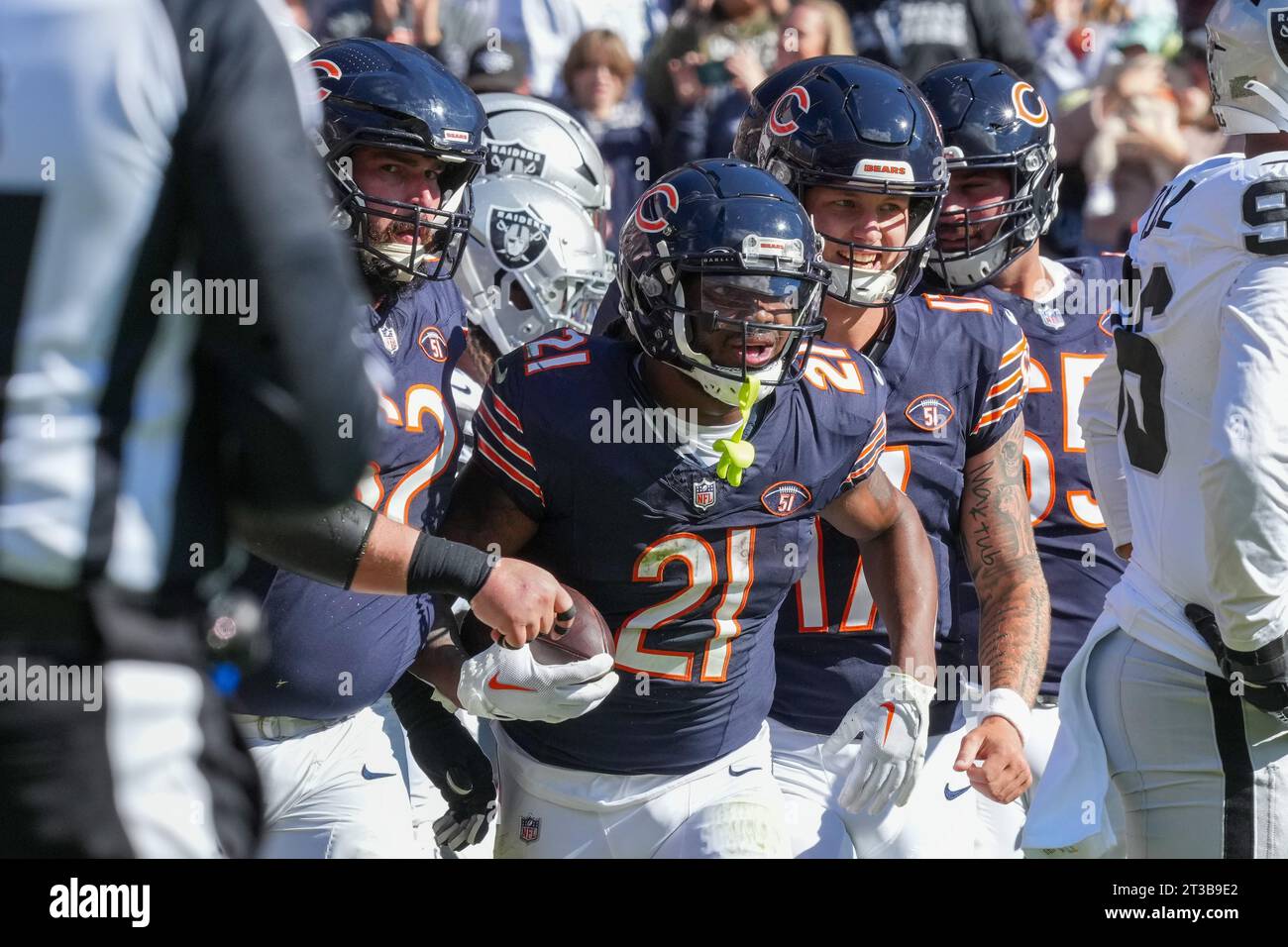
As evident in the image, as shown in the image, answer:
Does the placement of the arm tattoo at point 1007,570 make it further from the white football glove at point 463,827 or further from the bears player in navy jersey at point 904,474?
the white football glove at point 463,827

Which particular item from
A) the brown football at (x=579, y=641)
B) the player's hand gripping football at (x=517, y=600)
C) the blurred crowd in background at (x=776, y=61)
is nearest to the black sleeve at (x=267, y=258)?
the player's hand gripping football at (x=517, y=600)

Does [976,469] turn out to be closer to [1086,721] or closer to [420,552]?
[1086,721]

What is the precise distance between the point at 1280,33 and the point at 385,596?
2075mm

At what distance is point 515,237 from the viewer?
470 cm

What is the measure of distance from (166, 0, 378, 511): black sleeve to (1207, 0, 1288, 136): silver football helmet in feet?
6.92

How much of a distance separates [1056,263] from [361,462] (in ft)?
10.4

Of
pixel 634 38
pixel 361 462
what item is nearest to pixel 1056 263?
pixel 361 462

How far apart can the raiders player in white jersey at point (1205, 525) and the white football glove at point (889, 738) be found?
269 mm

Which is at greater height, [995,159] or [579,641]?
[995,159]

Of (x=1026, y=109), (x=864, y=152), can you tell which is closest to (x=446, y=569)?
(x=864, y=152)

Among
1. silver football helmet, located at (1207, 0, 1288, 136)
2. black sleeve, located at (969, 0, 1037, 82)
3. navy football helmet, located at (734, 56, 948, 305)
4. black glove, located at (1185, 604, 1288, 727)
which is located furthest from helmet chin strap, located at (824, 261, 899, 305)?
black sleeve, located at (969, 0, 1037, 82)

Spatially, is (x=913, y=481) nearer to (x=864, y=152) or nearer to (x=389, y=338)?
(x=864, y=152)

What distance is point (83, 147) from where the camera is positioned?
5.41 feet

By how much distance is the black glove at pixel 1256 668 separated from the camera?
3.02m
